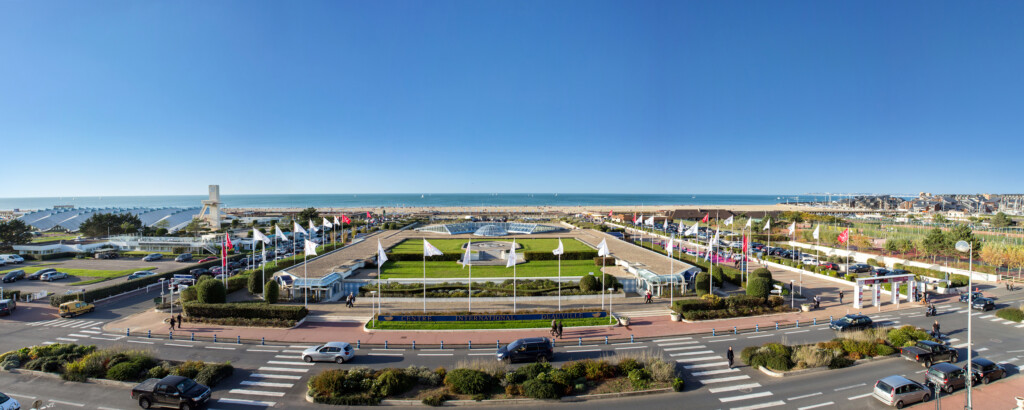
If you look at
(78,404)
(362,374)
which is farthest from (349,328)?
(78,404)

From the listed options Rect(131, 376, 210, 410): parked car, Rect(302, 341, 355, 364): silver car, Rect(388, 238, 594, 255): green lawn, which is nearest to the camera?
Rect(131, 376, 210, 410): parked car

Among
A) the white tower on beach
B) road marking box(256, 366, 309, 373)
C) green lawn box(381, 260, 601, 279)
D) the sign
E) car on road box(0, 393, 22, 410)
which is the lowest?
road marking box(256, 366, 309, 373)

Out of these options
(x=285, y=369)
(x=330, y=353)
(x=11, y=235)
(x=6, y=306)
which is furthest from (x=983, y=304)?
(x=11, y=235)

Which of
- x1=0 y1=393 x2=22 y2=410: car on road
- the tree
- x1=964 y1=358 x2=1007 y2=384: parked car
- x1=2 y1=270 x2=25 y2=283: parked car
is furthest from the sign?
the tree

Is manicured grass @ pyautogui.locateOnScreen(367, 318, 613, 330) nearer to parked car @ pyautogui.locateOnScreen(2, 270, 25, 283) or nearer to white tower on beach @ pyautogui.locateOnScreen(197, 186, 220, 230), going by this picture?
parked car @ pyautogui.locateOnScreen(2, 270, 25, 283)

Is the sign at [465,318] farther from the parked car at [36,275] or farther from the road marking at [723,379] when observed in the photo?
the parked car at [36,275]

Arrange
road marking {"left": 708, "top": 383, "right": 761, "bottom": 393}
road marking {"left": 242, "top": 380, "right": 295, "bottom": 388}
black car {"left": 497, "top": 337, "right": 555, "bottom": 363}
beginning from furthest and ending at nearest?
1. black car {"left": 497, "top": 337, "right": 555, "bottom": 363}
2. road marking {"left": 242, "top": 380, "right": 295, "bottom": 388}
3. road marking {"left": 708, "top": 383, "right": 761, "bottom": 393}
